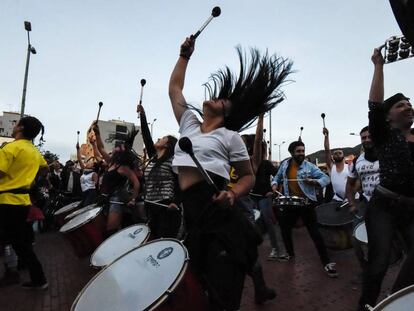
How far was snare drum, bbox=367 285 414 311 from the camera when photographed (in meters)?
1.44

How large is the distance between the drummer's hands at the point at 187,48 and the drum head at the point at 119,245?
160 centimetres

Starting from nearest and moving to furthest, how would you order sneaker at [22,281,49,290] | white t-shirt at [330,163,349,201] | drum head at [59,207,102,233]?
sneaker at [22,281,49,290]
drum head at [59,207,102,233]
white t-shirt at [330,163,349,201]

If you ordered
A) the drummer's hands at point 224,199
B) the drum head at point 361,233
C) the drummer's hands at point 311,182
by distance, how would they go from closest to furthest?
the drummer's hands at point 224,199, the drum head at point 361,233, the drummer's hands at point 311,182

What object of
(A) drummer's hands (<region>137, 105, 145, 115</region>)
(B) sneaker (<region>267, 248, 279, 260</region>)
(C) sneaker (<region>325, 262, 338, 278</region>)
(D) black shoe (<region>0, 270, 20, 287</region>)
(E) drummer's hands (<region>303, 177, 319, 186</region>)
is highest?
(A) drummer's hands (<region>137, 105, 145, 115</region>)

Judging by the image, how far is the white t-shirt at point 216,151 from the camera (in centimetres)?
255

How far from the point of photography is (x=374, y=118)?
9.78ft

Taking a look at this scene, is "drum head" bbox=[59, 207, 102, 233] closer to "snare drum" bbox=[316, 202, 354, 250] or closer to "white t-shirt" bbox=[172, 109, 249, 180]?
"white t-shirt" bbox=[172, 109, 249, 180]

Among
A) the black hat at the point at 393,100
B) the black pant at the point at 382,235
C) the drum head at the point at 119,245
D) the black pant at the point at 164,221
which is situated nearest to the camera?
the black pant at the point at 382,235

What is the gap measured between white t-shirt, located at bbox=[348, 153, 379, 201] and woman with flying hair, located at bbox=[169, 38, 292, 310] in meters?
2.37

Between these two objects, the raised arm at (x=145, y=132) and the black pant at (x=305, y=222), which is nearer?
the raised arm at (x=145, y=132)

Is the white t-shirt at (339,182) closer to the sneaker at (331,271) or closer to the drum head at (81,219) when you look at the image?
the sneaker at (331,271)

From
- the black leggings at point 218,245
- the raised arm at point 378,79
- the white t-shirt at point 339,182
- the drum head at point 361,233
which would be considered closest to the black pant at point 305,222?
the white t-shirt at point 339,182

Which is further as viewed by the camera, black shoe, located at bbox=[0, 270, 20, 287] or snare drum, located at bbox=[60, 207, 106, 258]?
snare drum, located at bbox=[60, 207, 106, 258]

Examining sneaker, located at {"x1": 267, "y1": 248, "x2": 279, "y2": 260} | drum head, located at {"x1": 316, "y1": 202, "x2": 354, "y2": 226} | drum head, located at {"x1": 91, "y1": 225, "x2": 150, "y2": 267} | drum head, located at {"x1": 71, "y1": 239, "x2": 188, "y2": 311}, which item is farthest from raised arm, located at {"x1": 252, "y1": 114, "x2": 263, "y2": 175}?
sneaker, located at {"x1": 267, "y1": 248, "x2": 279, "y2": 260}
